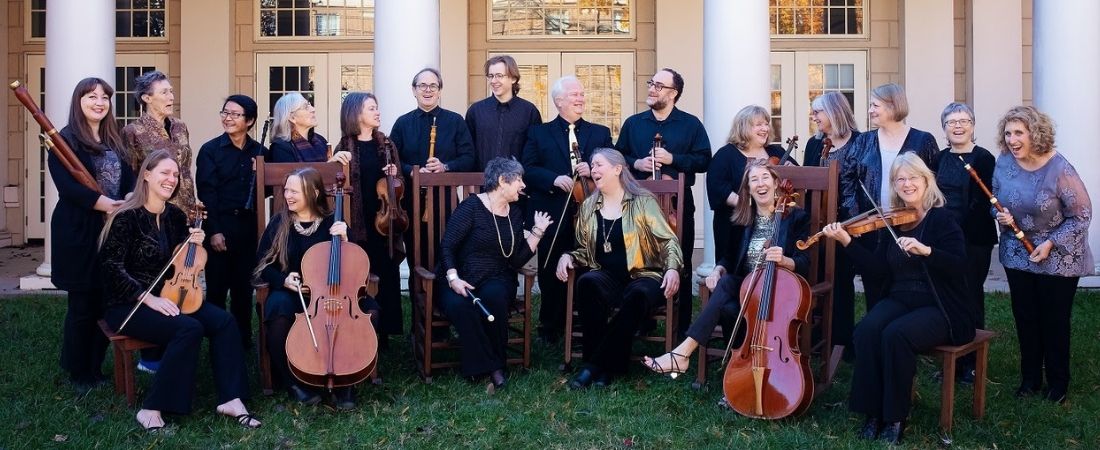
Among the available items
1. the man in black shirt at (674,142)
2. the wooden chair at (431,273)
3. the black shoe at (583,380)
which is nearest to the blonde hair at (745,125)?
the man in black shirt at (674,142)

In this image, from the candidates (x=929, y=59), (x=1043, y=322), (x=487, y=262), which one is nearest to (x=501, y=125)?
(x=487, y=262)

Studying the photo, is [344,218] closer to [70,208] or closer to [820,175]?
[70,208]

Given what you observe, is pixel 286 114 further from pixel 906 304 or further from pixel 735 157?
pixel 906 304

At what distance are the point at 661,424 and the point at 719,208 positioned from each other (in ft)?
5.12

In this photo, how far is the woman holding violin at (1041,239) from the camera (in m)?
4.40

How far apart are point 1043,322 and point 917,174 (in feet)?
3.51

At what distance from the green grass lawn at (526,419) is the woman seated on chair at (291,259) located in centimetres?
11

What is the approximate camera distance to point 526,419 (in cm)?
424

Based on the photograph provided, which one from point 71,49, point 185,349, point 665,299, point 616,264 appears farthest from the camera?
point 71,49

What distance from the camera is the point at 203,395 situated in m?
4.61

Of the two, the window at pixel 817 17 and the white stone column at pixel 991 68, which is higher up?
the window at pixel 817 17

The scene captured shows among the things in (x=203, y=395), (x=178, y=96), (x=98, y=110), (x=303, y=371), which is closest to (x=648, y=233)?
(x=303, y=371)

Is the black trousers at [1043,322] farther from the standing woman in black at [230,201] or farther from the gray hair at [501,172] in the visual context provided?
the standing woman in black at [230,201]

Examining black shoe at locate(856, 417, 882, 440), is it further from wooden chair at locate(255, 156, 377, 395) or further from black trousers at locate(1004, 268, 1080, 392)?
wooden chair at locate(255, 156, 377, 395)
